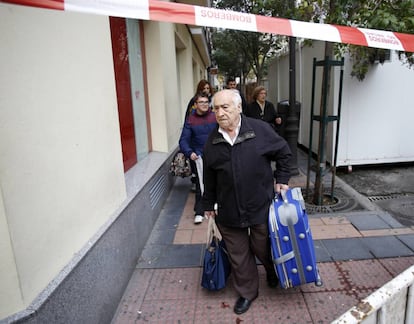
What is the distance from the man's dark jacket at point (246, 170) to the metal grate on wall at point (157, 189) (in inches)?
69.3

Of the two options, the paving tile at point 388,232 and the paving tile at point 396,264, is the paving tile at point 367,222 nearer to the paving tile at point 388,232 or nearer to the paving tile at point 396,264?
the paving tile at point 388,232

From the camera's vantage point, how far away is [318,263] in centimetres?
323

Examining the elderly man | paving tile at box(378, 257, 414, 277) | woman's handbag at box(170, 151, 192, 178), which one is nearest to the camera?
the elderly man

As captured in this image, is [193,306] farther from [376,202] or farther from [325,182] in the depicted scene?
[325,182]

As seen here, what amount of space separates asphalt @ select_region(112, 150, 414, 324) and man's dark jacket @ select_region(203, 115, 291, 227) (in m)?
0.76

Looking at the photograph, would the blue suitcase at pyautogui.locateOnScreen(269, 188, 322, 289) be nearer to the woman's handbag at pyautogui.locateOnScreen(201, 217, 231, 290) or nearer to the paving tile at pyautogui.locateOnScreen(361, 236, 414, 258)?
the woman's handbag at pyautogui.locateOnScreen(201, 217, 231, 290)

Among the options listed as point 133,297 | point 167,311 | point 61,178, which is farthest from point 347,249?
point 61,178

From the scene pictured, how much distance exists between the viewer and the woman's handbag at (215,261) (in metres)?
2.73

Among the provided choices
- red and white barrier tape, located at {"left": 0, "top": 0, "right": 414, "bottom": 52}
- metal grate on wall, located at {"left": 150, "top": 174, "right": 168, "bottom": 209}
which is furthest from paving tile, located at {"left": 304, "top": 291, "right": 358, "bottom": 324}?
metal grate on wall, located at {"left": 150, "top": 174, "right": 168, "bottom": 209}

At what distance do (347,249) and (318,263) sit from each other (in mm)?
434

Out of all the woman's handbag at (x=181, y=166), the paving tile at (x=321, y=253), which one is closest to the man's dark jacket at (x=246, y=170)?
the paving tile at (x=321, y=253)

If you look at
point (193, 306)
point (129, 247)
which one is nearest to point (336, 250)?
point (193, 306)

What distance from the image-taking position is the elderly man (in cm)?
239

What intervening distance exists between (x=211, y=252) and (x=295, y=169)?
4.10m
